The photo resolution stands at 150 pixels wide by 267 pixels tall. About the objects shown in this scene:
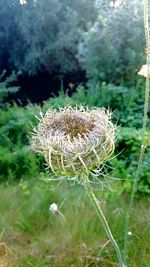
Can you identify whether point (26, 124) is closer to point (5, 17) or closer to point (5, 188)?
point (5, 188)

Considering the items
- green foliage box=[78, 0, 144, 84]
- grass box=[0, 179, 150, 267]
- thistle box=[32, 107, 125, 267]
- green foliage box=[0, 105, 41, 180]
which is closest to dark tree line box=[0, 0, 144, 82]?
green foliage box=[78, 0, 144, 84]

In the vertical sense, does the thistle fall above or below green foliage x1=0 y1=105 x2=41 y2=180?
above

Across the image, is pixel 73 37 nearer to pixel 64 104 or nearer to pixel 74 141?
pixel 64 104

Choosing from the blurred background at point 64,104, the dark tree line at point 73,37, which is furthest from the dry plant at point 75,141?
the dark tree line at point 73,37

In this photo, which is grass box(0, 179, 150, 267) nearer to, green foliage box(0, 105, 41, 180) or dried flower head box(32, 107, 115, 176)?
green foliage box(0, 105, 41, 180)

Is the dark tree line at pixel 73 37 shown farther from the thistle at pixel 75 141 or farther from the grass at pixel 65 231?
the thistle at pixel 75 141

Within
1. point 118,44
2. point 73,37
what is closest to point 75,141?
point 118,44
